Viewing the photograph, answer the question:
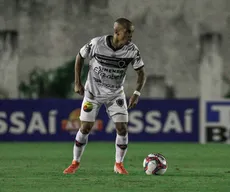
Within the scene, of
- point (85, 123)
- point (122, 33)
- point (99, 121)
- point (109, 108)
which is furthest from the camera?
point (99, 121)

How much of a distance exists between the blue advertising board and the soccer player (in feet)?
30.6

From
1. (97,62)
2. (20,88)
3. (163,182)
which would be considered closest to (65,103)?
(20,88)

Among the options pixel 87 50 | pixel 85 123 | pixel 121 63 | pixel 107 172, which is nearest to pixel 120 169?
pixel 107 172

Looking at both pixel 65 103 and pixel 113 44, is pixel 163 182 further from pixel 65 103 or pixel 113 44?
pixel 65 103

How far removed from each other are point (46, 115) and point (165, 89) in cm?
701

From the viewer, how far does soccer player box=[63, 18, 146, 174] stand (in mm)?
8914

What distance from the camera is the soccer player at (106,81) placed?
29.2 feet

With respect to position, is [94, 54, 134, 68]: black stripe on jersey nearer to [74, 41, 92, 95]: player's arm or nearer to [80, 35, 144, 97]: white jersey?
[80, 35, 144, 97]: white jersey

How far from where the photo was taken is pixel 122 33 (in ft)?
28.6

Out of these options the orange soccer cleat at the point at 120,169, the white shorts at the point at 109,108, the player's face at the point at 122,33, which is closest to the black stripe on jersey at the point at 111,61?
the player's face at the point at 122,33

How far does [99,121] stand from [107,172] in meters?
9.15

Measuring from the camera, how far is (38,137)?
1839cm

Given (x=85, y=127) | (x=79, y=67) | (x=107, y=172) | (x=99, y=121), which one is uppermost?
(x=79, y=67)

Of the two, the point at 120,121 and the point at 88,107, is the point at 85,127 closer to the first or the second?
the point at 88,107
